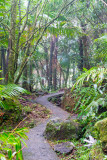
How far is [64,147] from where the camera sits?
298 centimetres

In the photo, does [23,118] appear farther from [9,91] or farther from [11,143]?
Result: [11,143]

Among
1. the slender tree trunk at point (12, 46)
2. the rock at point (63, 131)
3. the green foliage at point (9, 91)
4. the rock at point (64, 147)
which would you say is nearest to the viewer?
the green foliage at point (9, 91)

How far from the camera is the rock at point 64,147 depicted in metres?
2.85

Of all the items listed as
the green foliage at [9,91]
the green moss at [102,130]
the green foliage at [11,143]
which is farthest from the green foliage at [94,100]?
the green foliage at [11,143]

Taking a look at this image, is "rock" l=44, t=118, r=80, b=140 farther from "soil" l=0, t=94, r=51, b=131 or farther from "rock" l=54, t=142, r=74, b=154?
"soil" l=0, t=94, r=51, b=131

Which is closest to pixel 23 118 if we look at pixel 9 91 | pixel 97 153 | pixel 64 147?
pixel 64 147

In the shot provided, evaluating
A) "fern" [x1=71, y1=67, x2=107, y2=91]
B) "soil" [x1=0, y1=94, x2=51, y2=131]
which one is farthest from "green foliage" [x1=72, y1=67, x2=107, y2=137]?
"soil" [x1=0, y1=94, x2=51, y2=131]

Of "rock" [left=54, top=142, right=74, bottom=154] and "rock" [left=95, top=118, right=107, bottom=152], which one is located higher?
"rock" [left=95, top=118, right=107, bottom=152]

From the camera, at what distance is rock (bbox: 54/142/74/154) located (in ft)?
9.36

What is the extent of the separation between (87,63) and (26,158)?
6497mm

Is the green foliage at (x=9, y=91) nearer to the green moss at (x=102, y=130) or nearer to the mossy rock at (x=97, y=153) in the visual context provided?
the green moss at (x=102, y=130)

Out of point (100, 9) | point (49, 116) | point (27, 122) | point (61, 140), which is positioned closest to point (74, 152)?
point (61, 140)

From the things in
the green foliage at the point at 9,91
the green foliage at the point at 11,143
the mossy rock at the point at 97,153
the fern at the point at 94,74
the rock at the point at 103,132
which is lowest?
the mossy rock at the point at 97,153

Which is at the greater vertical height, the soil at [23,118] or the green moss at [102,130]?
the green moss at [102,130]
